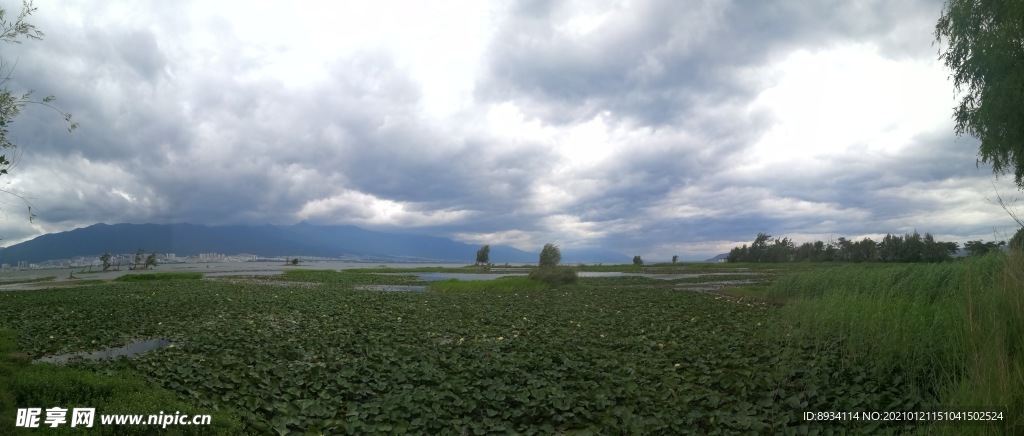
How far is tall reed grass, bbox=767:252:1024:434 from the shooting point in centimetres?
496

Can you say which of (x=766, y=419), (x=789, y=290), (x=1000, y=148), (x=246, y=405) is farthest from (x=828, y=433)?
(x=789, y=290)

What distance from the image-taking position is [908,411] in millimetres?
5695

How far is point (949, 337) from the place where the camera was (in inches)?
264

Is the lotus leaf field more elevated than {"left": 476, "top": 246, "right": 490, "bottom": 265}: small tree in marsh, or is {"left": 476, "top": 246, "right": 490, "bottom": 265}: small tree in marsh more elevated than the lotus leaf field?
{"left": 476, "top": 246, "right": 490, "bottom": 265}: small tree in marsh

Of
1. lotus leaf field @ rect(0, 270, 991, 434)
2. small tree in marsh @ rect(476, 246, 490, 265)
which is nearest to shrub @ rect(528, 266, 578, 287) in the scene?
lotus leaf field @ rect(0, 270, 991, 434)

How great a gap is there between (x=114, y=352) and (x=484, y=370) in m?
7.49

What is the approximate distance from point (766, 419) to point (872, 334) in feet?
11.9

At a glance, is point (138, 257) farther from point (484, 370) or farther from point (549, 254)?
point (484, 370)

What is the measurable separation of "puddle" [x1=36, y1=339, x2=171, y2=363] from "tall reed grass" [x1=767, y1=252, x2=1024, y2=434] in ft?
39.2

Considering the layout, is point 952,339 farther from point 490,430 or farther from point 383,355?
point 383,355

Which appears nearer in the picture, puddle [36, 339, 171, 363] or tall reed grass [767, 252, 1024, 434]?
tall reed grass [767, 252, 1024, 434]

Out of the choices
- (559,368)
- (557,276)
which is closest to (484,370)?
(559,368)

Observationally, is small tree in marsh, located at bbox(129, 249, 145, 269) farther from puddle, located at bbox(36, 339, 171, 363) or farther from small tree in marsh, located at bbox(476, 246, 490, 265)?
puddle, located at bbox(36, 339, 171, 363)

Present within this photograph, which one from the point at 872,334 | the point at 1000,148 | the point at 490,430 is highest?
the point at 1000,148
